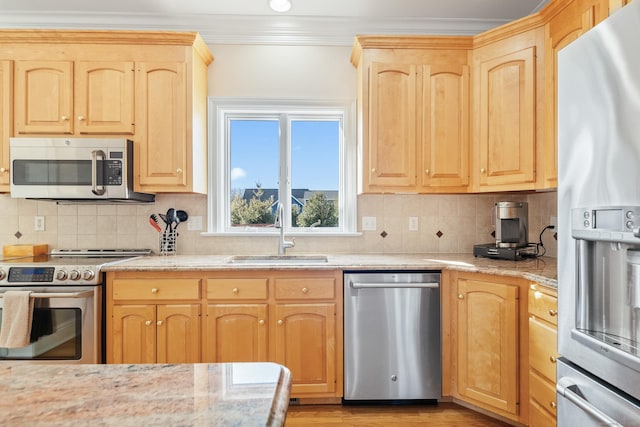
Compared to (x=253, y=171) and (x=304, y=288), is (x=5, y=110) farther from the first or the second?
(x=304, y=288)

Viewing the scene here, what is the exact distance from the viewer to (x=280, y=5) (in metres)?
2.63

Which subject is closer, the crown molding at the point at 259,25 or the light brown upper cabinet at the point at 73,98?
the light brown upper cabinet at the point at 73,98

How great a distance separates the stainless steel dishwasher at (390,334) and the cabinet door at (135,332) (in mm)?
1164

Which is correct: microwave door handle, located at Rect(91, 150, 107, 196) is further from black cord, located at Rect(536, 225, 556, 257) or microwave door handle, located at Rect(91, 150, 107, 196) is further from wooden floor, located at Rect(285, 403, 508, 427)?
black cord, located at Rect(536, 225, 556, 257)

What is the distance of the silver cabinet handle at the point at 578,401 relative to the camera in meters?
1.19

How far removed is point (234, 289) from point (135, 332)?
2.11 feet

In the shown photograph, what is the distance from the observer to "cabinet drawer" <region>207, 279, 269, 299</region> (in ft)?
7.57

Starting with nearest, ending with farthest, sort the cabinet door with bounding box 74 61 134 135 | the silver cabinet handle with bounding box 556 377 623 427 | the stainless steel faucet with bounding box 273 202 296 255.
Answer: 1. the silver cabinet handle with bounding box 556 377 623 427
2. the cabinet door with bounding box 74 61 134 135
3. the stainless steel faucet with bounding box 273 202 296 255

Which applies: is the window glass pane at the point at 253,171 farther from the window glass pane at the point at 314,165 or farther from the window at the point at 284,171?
the window glass pane at the point at 314,165

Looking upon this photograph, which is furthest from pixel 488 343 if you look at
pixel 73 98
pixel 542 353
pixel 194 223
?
pixel 73 98

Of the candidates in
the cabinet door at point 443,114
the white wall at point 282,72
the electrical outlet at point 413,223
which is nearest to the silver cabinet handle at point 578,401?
the cabinet door at point 443,114

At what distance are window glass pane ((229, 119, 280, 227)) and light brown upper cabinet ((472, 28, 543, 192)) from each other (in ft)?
4.98

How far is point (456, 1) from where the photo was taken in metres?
2.65

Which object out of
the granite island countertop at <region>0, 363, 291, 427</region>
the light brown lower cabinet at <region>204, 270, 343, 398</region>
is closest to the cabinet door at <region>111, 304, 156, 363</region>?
the light brown lower cabinet at <region>204, 270, 343, 398</region>
